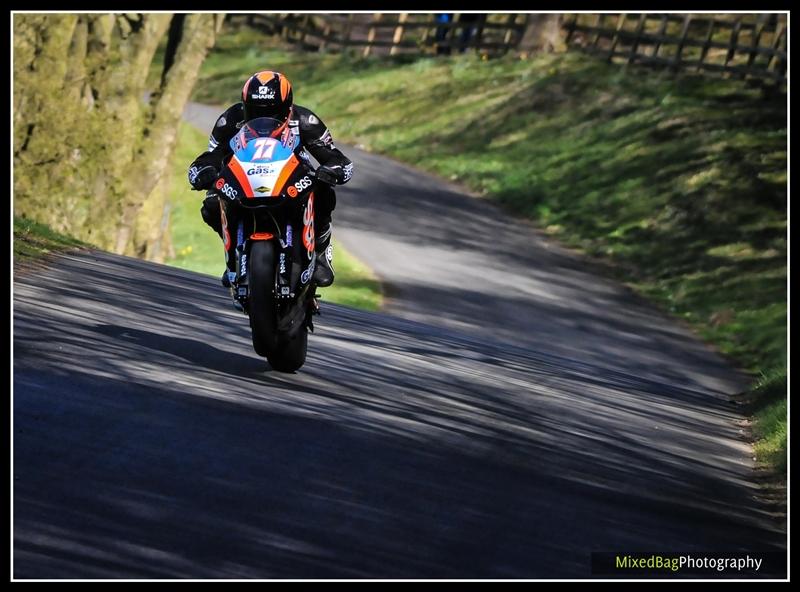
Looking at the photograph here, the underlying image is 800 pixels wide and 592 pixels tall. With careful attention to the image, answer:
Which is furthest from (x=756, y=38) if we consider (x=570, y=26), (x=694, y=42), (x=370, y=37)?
(x=370, y=37)

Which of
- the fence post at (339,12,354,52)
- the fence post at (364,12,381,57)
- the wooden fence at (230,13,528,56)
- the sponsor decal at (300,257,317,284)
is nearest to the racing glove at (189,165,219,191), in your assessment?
the sponsor decal at (300,257,317,284)

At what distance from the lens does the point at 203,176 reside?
11.0 meters

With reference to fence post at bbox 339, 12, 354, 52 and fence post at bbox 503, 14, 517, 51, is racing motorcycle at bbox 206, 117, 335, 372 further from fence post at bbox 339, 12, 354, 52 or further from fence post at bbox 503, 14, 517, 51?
fence post at bbox 339, 12, 354, 52

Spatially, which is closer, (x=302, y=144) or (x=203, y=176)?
(x=203, y=176)

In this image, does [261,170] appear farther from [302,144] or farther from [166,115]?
[166,115]

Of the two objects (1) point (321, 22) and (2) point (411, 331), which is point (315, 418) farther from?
(1) point (321, 22)

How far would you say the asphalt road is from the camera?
715cm

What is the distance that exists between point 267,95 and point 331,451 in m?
2.73

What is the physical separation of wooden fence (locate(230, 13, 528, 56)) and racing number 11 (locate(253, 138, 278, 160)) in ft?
144

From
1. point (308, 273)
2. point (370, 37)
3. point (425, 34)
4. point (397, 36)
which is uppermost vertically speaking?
point (308, 273)

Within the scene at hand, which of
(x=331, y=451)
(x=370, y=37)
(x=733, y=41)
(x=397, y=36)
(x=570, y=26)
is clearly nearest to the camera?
(x=331, y=451)

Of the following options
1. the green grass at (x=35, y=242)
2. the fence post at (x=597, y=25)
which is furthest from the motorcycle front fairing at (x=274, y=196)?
the fence post at (x=597, y=25)

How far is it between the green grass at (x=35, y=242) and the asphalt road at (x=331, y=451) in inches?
15.8

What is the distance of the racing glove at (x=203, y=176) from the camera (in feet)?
36.0
